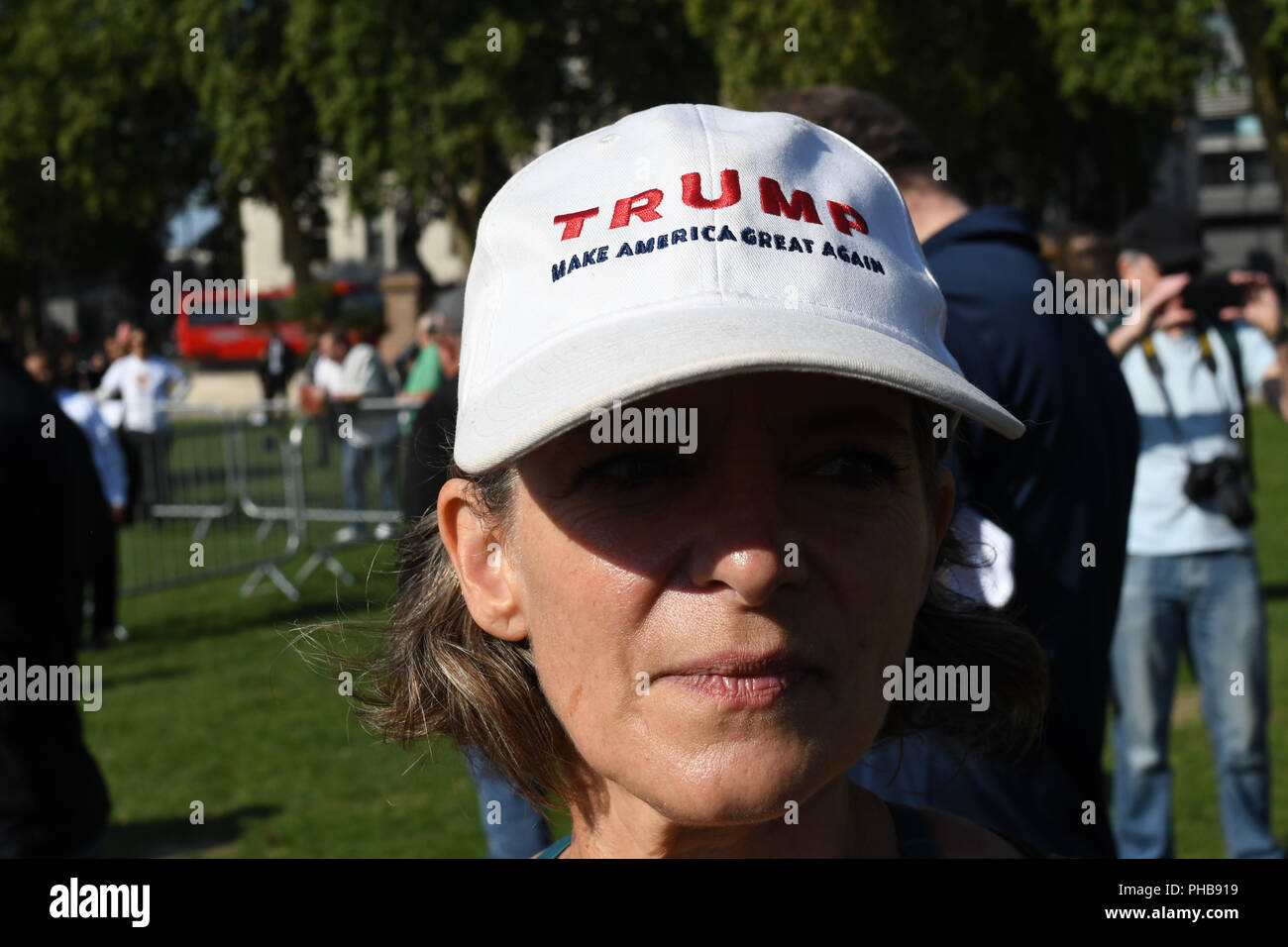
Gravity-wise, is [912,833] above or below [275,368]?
below

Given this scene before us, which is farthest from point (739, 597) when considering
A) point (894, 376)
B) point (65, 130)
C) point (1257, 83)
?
point (65, 130)

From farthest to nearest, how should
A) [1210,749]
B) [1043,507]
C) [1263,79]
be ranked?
1. [1263,79]
2. [1210,749]
3. [1043,507]

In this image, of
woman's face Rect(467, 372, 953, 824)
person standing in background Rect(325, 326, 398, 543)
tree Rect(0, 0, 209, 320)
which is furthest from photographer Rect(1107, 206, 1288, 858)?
tree Rect(0, 0, 209, 320)

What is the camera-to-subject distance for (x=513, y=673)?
5.89 feet

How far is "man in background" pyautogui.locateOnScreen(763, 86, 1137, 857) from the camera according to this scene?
248 cm

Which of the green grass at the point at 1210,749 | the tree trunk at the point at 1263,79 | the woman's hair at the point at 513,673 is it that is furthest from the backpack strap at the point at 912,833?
the tree trunk at the point at 1263,79

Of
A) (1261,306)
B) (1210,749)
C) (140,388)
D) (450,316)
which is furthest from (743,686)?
(140,388)

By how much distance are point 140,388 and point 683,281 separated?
49.0ft

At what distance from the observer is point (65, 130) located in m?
38.4

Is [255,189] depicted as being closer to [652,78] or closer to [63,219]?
[63,219]

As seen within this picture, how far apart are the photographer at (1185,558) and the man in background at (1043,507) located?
7.40 ft

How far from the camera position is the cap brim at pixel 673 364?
1360 millimetres

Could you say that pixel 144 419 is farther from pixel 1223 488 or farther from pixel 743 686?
pixel 743 686
